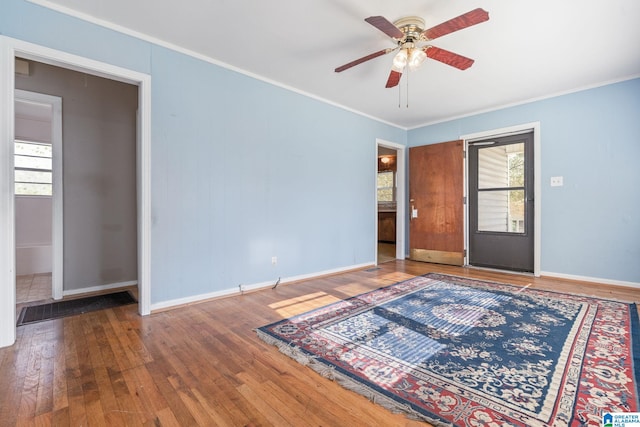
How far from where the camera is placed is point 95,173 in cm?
371

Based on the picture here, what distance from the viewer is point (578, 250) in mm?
4051

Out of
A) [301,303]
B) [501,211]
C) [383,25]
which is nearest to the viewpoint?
[383,25]

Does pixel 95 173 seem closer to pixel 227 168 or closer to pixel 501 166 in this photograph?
pixel 227 168

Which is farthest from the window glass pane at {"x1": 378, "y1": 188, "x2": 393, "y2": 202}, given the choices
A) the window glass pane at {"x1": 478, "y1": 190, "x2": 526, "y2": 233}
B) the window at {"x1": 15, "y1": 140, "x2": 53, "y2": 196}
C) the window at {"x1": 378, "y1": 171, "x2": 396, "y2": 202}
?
the window at {"x1": 15, "y1": 140, "x2": 53, "y2": 196}

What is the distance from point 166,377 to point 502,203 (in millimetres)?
5133

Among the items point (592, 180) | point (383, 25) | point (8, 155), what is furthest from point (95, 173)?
point (592, 180)

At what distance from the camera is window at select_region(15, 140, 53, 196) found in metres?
4.81

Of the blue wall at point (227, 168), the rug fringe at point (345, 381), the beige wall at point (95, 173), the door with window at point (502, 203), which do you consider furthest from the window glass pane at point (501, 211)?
the beige wall at point (95, 173)

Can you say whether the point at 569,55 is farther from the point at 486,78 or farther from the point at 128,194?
the point at 128,194

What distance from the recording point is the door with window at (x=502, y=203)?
4551 mm

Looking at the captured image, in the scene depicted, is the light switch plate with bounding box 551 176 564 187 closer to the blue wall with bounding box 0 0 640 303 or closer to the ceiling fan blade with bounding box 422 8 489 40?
the blue wall with bounding box 0 0 640 303

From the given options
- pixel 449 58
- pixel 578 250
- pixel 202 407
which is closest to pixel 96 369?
pixel 202 407

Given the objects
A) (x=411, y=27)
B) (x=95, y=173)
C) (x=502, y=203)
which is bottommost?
(x=502, y=203)

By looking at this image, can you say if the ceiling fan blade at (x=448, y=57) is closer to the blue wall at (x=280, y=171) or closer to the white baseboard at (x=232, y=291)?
the blue wall at (x=280, y=171)
